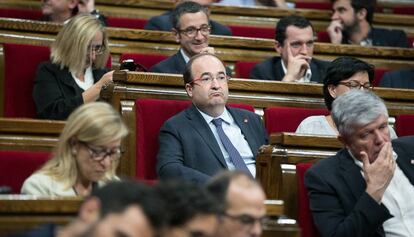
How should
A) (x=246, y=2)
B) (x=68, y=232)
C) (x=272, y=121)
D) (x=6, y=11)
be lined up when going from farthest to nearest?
(x=246, y=2) → (x=6, y=11) → (x=272, y=121) → (x=68, y=232)

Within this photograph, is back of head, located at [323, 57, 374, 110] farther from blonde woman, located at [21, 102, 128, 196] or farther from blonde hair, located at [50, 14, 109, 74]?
blonde woman, located at [21, 102, 128, 196]


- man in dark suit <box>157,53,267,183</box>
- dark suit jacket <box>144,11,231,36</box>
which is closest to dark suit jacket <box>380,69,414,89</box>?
dark suit jacket <box>144,11,231,36</box>

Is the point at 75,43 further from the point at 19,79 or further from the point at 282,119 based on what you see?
the point at 282,119

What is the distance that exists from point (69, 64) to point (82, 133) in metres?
0.70

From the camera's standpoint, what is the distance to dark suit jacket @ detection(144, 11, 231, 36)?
261 cm

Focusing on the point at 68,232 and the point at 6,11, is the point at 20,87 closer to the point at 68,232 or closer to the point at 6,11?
the point at 6,11

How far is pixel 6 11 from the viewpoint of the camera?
8.55 ft

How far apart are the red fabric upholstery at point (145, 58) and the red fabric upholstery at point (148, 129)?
375 mm

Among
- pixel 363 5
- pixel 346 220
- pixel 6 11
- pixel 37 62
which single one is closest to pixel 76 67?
pixel 37 62

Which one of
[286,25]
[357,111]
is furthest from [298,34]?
[357,111]

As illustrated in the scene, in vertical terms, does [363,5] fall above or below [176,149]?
above

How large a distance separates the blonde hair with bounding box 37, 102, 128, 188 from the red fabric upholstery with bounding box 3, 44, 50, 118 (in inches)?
26.9

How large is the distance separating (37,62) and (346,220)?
84 cm

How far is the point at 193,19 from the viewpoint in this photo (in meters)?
2.36
